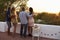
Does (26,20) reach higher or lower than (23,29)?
higher

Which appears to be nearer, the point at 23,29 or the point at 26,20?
the point at 26,20

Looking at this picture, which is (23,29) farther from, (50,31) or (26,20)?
(50,31)

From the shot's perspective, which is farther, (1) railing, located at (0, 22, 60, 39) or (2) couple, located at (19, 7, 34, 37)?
(2) couple, located at (19, 7, 34, 37)

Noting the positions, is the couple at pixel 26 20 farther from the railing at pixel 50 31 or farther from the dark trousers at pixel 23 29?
the railing at pixel 50 31

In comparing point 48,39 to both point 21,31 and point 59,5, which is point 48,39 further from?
point 59,5

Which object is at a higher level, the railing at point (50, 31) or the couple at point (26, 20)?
the couple at point (26, 20)

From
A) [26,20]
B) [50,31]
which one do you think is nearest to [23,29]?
[26,20]

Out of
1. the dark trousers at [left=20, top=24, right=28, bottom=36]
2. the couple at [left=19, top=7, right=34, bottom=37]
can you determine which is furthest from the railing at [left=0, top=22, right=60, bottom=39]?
the dark trousers at [left=20, top=24, right=28, bottom=36]

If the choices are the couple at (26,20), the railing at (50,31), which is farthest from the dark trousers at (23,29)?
the railing at (50,31)

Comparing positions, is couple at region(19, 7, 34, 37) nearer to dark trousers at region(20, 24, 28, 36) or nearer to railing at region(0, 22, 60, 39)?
dark trousers at region(20, 24, 28, 36)

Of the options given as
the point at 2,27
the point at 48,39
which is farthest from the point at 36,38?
the point at 2,27

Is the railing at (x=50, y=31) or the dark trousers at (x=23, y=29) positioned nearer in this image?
the railing at (x=50, y=31)

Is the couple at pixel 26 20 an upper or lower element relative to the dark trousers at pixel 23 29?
upper

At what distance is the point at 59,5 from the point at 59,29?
13.3 metres
